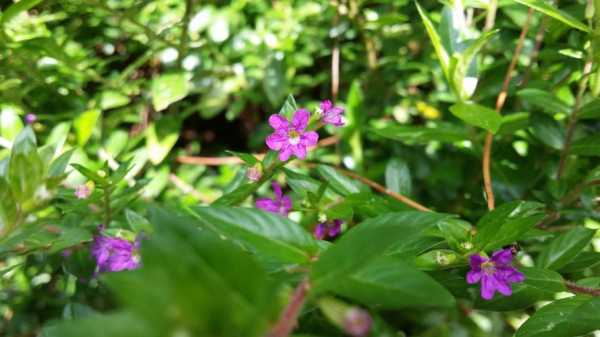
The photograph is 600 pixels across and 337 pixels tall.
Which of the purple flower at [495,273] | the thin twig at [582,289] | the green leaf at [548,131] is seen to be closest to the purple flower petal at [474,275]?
the purple flower at [495,273]

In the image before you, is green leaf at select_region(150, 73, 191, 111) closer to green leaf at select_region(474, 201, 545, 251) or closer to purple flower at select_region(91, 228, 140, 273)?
purple flower at select_region(91, 228, 140, 273)

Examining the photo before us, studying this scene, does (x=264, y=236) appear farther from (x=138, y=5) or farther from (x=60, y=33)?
(x=60, y=33)

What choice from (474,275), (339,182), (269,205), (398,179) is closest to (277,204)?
(269,205)

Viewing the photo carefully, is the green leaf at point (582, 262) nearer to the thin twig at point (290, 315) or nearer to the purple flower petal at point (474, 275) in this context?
the purple flower petal at point (474, 275)

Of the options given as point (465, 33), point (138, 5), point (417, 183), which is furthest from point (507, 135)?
point (138, 5)

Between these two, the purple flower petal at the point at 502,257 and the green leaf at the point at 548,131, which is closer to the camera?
the purple flower petal at the point at 502,257

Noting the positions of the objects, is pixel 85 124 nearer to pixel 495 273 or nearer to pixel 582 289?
pixel 495 273

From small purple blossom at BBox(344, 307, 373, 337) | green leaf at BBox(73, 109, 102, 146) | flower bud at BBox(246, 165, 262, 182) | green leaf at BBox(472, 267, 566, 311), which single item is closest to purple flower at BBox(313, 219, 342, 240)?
flower bud at BBox(246, 165, 262, 182)
